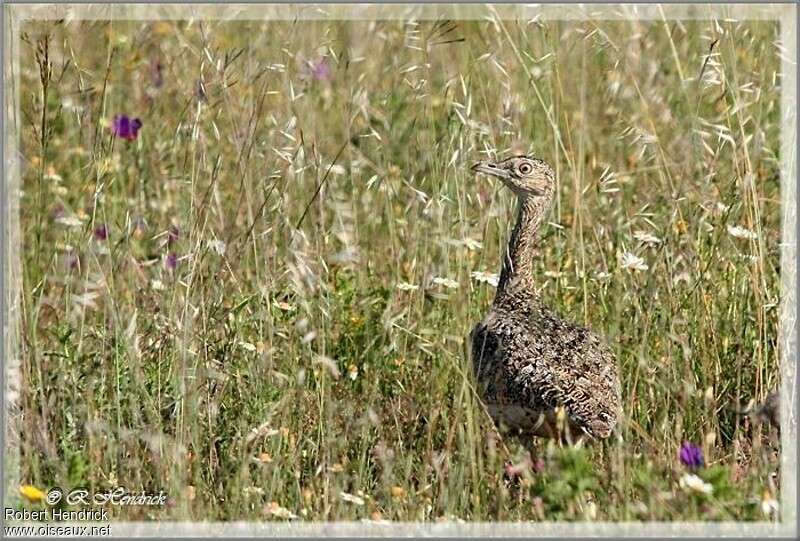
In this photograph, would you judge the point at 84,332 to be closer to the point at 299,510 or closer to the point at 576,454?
the point at 299,510

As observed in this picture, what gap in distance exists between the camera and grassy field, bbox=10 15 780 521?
4.77 metres

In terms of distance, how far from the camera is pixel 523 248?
580 centimetres

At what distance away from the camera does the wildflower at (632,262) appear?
5320 mm

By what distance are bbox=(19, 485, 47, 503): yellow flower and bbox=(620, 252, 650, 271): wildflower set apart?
2.23m

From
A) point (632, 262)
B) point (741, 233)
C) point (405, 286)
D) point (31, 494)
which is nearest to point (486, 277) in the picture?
point (405, 286)

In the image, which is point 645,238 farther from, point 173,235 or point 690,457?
point 173,235

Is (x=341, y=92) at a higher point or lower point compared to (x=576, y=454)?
higher

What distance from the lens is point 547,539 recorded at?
13.9 feet

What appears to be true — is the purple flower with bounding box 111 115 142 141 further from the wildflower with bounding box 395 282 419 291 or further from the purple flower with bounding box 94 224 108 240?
the wildflower with bounding box 395 282 419 291

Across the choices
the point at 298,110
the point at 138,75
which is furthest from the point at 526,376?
the point at 138,75

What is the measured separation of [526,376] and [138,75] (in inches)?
143

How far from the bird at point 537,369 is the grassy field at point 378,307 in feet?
0.29

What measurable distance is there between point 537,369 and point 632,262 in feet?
2.08

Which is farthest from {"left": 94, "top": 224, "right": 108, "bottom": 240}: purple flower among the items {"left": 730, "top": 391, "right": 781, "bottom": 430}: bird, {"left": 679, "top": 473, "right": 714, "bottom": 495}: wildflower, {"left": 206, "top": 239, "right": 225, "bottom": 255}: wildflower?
{"left": 679, "top": 473, "right": 714, "bottom": 495}: wildflower
